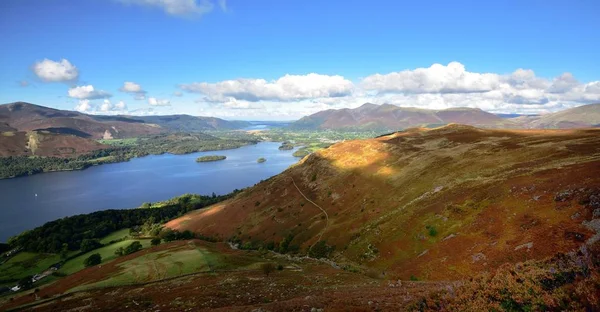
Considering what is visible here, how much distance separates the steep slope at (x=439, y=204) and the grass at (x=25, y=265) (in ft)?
185

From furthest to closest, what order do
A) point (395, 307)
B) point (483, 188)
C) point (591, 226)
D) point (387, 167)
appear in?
point (387, 167), point (483, 188), point (591, 226), point (395, 307)

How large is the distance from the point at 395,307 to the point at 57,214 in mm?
245399

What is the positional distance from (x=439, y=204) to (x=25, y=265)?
141644mm

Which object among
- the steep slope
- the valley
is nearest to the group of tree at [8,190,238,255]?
the valley

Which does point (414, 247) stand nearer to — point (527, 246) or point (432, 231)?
point (432, 231)

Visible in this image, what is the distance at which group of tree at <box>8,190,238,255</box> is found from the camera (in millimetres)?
121875

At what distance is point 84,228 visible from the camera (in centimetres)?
14362

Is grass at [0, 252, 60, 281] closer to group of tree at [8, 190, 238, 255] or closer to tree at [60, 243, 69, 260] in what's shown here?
tree at [60, 243, 69, 260]

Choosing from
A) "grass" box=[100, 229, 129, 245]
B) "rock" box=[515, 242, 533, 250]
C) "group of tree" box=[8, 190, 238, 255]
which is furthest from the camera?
"grass" box=[100, 229, 129, 245]

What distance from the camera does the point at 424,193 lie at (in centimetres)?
6272

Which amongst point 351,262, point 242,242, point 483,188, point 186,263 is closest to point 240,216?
point 242,242

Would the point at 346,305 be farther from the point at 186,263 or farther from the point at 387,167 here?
the point at 387,167

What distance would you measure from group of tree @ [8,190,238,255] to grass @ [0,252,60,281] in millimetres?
4036

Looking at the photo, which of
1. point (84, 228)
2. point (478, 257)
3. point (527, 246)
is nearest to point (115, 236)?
point (84, 228)
